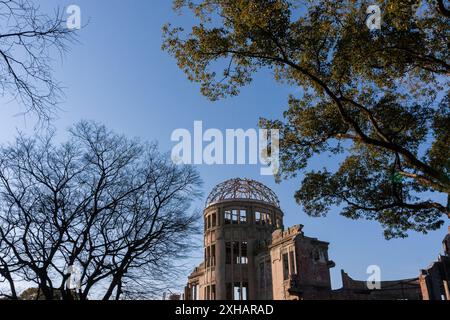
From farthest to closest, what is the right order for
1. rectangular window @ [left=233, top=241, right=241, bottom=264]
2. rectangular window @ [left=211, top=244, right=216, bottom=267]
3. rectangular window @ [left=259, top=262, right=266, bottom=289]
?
1. rectangular window @ [left=211, top=244, right=216, bottom=267]
2. rectangular window @ [left=233, top=241, right=241, bottom=264]
3. rectangular window @ [left=259, top=262, right=266, bottom=289]

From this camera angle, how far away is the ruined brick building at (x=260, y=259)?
33969 millimetres

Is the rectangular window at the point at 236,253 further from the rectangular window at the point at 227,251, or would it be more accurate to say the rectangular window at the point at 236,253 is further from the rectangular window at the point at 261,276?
the rectangular window at the point at 261,276

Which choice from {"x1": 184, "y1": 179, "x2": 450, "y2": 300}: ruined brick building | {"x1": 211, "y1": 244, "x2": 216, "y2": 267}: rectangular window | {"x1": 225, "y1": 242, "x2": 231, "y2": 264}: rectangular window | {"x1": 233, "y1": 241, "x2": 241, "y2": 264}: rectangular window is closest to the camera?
{"x1": 184, "y1": 179, "x2": 450, "y2": 300}: ruined brick building

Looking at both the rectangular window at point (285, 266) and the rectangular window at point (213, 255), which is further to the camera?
the rectangular window at point (213, 255)

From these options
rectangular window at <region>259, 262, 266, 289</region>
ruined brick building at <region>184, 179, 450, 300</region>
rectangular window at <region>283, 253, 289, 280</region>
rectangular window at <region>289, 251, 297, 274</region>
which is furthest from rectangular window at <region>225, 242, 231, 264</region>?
rectangular window at <region>289, 251, 297, 274</region>

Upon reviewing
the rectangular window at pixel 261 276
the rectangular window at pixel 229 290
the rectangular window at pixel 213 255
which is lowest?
the rectangular window at pixel 229 290

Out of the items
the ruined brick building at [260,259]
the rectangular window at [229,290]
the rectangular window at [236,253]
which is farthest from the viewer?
the rectangular window at [236,253]

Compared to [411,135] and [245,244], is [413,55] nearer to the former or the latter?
[411,135]

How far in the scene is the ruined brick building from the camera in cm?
3397

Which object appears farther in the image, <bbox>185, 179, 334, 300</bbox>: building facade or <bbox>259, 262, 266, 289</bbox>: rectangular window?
<bbox>259, 262, 266, 289</bbox>: rectangular window

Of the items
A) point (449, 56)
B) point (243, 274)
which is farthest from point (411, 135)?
point (243, 274)

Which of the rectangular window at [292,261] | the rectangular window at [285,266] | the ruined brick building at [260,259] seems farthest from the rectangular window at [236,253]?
the rectangular window at [292,261]

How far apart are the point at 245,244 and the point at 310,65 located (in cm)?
3118

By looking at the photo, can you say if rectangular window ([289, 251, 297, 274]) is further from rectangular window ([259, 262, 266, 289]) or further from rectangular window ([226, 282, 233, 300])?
rectangular window ([226, 282, 233, 300])
